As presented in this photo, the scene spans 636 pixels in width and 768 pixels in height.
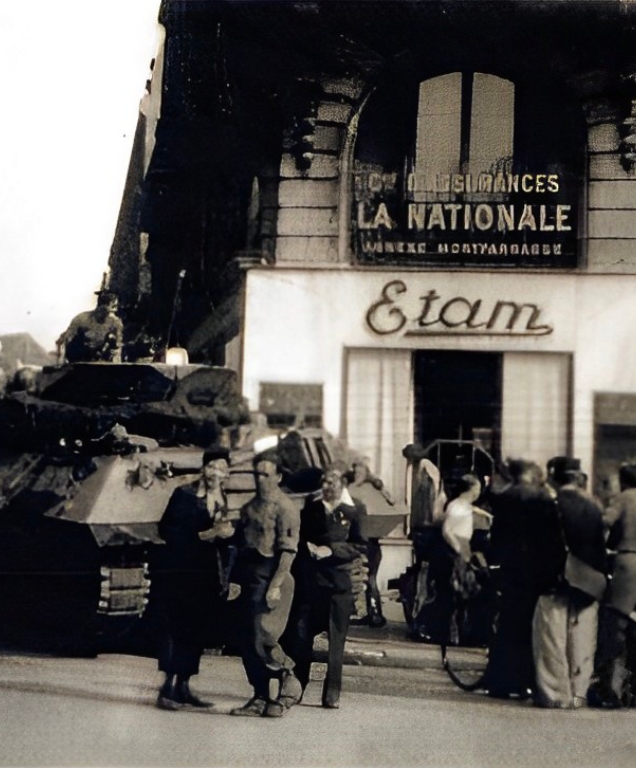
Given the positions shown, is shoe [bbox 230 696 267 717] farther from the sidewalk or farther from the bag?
the bag

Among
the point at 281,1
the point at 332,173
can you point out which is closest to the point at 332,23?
the point at 281,1

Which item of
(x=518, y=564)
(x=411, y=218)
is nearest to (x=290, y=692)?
(x=518, y=564)

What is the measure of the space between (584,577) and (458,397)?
2.99ft

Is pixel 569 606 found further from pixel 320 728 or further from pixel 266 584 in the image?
pixel 266 584

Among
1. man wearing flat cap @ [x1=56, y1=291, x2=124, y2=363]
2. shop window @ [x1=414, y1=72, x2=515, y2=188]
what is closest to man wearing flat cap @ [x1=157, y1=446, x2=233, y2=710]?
man wearing flat cap @ [x1=56, y1=291, x2=124, y2=363]

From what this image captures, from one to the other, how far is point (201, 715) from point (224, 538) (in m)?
0.74

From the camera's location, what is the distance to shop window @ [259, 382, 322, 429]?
4828 millimetres

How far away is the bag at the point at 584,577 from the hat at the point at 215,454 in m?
1.49

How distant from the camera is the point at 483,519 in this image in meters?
4.82

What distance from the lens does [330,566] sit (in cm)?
477

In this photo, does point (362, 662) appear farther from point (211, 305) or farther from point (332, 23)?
point (332, 23)

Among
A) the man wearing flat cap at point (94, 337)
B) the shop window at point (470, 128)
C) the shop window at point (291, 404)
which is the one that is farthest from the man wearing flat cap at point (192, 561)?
the shop window at point (470, 128)

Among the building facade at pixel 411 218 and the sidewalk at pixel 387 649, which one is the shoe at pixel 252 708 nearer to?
the sidewalk at pixel 387 649

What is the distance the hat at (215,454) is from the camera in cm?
484
